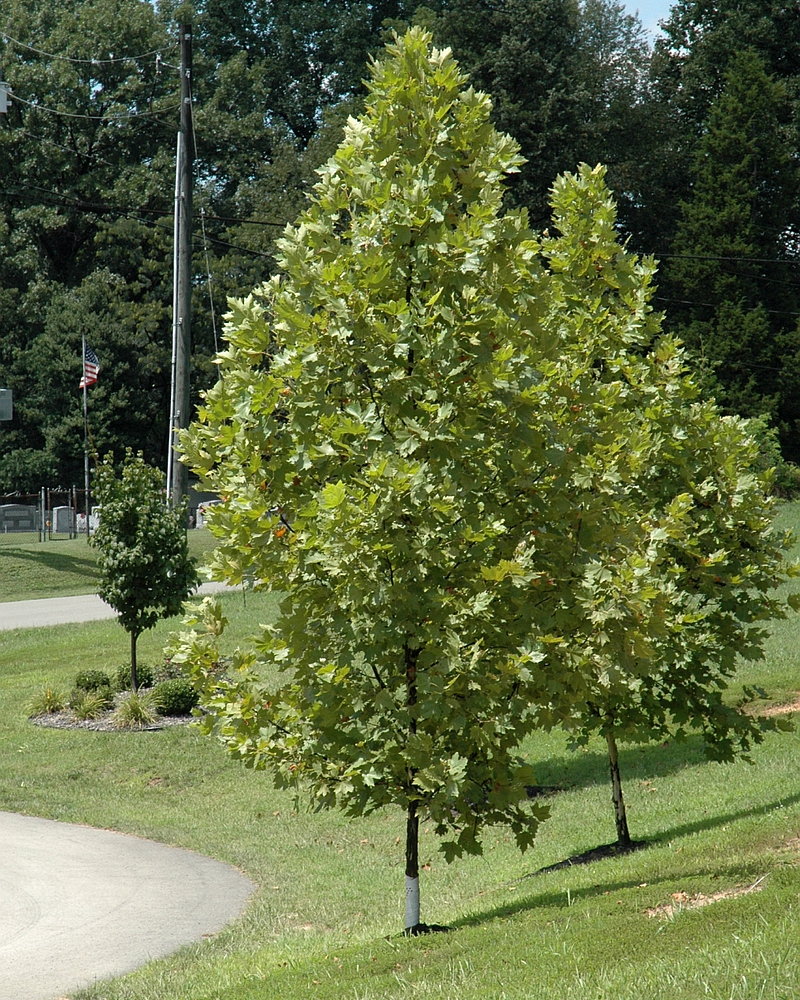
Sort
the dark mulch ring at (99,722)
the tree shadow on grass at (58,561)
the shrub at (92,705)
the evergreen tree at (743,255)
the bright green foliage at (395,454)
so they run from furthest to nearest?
the evergreen tree at (743,255), the tree shadow on grass at (58,561), the shrub at (92,705), the dark mulch ring at (99,722), the bright green foliage at (395,454)

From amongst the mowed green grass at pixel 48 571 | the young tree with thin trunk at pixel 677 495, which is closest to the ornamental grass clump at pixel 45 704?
the young tree with thin trunk at pixel 677 495

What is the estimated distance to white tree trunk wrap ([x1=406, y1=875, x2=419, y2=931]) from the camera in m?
7.72

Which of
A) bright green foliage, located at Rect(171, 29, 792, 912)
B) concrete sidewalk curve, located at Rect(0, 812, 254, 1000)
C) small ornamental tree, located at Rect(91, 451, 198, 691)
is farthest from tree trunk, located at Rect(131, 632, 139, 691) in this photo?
bright green foliage, located at Rect(171, 29, 792, 912)

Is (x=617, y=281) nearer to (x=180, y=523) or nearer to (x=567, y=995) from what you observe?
(x=567, y=995)

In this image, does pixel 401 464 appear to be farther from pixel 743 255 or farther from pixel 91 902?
pixel 743 255

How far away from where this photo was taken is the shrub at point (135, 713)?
16328 mm

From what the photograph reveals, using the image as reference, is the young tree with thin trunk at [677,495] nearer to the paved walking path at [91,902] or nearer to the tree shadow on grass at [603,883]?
the tree shadow on grass at [603,883]

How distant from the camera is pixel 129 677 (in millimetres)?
17938

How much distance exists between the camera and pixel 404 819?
12508 mm

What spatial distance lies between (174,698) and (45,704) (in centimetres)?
215

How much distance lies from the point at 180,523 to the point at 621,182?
3654 cm

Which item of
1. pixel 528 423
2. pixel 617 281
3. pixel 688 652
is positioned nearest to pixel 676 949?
pixel 528 423

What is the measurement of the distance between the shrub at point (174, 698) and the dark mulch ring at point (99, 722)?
12 cm

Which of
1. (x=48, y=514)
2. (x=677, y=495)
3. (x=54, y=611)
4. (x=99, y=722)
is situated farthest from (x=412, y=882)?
(x=48, y=514)
